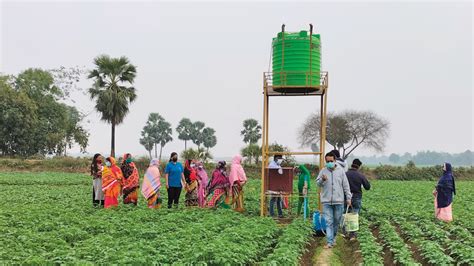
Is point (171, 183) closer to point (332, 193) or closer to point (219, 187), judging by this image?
point (219, 187)

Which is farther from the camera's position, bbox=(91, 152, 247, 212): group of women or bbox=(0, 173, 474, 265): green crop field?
bbox=(91, 152, 247, 212): group of women

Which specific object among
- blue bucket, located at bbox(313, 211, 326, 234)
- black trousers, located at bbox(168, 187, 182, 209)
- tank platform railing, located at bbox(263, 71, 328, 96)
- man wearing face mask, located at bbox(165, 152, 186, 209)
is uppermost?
tank platform railing, located at bbox(263, 71, 328, 96)

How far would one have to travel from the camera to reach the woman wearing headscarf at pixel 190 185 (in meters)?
14.4

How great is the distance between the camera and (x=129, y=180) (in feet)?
45.2

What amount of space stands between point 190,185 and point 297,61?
5371mm

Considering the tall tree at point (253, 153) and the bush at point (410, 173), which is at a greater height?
the tall tree at point (253, 153)

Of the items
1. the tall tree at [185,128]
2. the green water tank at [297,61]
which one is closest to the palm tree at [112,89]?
the green water tank at [297,61]

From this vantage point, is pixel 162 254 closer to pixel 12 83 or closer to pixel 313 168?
pixel 313 168

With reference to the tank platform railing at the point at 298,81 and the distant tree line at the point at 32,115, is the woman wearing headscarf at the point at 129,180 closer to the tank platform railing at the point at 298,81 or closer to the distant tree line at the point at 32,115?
the tank platform railing at the point at 298,81

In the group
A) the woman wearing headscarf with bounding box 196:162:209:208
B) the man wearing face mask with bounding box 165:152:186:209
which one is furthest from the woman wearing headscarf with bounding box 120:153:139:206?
the woman wearing headscarf with bounding box 196:162:209:208

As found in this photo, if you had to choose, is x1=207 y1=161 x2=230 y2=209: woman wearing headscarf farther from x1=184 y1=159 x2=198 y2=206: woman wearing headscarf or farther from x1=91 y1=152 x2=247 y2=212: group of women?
x1=184 y1=159 x2=198 y2=206: woman wearing headscarf

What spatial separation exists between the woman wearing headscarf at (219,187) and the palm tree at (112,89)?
22.6 metres

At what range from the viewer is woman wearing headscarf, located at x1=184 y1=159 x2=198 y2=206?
1439 cm

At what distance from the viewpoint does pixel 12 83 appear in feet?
176
